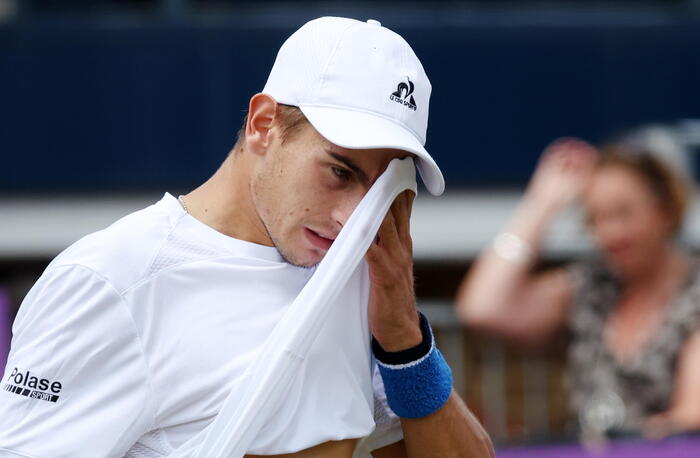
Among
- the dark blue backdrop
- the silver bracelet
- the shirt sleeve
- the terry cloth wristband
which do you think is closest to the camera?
the shirt sleeve

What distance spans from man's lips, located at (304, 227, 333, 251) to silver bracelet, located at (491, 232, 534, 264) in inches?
91.8

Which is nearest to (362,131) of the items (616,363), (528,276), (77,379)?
(77,379)

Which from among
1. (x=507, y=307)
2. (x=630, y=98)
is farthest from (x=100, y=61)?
(x=507, y=307)

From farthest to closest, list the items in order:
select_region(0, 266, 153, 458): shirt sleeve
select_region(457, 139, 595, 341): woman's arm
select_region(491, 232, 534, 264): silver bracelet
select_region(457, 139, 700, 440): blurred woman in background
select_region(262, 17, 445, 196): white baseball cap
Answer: select_region(491, 232, 534, 264): silver bracelet < select_region(457, 139, 595, 341): woman's arm < select_region(457, 139, 700, 440): blurred woman in background < select_region(262, 17, 445, 196): white baseball cap < select_region(0, 266, 153, 458): shirt sleeve

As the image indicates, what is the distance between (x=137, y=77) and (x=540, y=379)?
2538 mm

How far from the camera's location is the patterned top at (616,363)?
4129 mm

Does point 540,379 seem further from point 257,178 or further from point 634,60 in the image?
point 257,178

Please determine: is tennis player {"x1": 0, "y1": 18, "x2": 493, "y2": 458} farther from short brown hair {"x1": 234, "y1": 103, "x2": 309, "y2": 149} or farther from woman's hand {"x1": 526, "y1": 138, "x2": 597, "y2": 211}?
woman's hand {"x1": 526, "y1": 138, "x2": 597, "y2": 211}

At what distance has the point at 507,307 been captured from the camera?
14.7 ft

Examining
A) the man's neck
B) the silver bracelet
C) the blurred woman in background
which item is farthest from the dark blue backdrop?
the man's neck

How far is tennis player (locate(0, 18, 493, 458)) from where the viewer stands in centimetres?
218

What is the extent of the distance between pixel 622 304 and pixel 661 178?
16.1 inches

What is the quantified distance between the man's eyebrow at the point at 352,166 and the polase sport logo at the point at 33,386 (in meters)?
0.57

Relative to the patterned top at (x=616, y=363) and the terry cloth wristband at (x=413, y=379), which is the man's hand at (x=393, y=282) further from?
the patterned top at (x=616, y=363)
